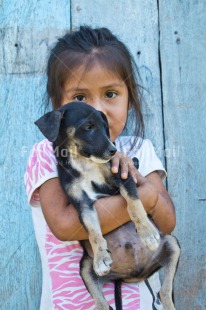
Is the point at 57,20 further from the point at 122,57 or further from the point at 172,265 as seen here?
the point at 172,265

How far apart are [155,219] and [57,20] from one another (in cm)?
129

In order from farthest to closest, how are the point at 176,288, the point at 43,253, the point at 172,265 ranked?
the point at 176,288
the point at 43,253
the point at 172,265

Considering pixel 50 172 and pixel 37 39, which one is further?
pixel 37 39

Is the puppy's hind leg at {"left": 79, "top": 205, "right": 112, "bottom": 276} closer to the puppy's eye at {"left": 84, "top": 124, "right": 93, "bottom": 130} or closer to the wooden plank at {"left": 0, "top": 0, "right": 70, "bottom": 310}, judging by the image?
the puppy's eye at {"left": 84, "top": 124, "right": 93, "bottom": 130}

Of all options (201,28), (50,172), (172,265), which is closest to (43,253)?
(50,172)

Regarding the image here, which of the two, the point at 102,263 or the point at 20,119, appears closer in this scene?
the point at 102,263

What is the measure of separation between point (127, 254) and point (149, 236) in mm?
164

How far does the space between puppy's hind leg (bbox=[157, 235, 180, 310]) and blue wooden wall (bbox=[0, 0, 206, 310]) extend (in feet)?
1.97

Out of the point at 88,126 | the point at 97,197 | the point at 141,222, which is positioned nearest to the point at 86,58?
the point at 88,126

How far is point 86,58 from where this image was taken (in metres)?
2.60

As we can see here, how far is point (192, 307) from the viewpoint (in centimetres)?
297

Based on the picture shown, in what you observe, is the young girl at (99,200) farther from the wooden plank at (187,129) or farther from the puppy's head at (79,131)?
the wooden plank at (187,129)

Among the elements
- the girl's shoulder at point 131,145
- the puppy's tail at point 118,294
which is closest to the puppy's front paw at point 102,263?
the puppy's tail at point 118,294

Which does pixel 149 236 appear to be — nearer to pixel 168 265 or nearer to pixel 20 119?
pixel 168 265
